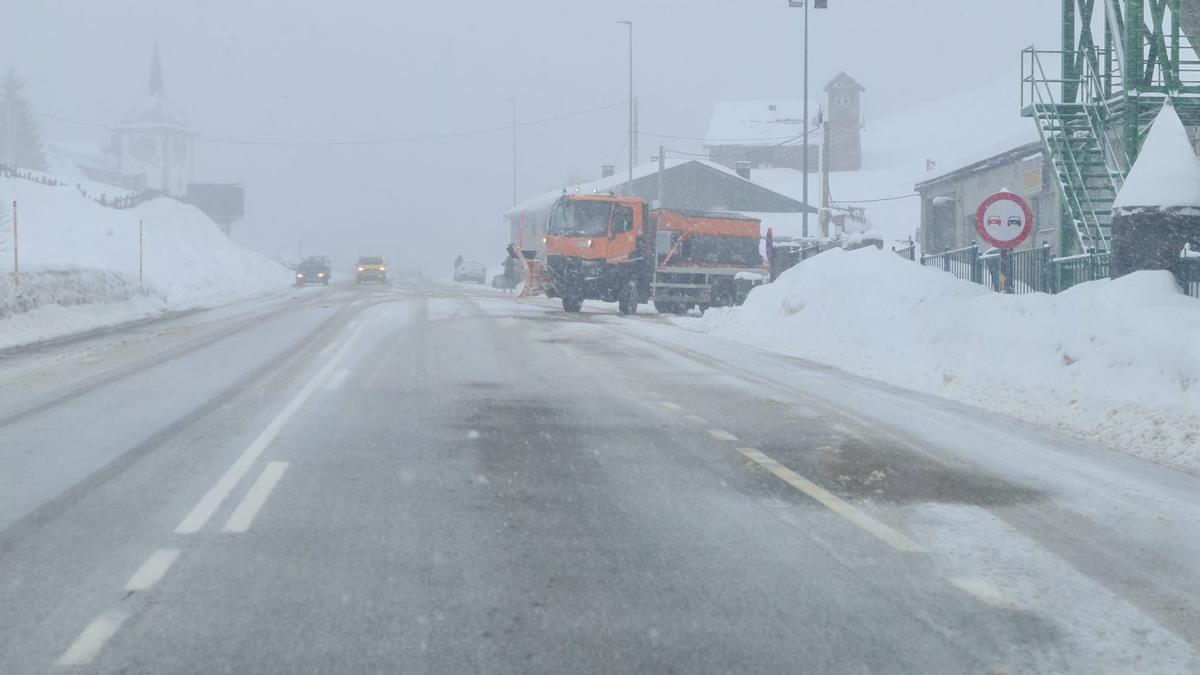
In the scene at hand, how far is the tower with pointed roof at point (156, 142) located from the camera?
17950 cm

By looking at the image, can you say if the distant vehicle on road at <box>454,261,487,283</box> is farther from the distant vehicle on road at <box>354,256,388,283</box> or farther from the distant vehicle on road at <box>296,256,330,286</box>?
the distant vehicle on road at <box>296,256,330,286</box>

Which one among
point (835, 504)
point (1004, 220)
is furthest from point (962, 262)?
point (835, 504)

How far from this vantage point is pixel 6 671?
4598 mm

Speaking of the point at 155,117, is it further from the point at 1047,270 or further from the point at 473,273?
the point at 1047,270

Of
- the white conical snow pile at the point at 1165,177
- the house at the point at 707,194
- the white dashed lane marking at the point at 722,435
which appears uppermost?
the house at the point at 707,194

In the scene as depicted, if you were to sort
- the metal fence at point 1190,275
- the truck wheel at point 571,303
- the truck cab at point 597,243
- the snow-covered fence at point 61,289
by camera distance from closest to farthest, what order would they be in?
the metal fence at point 1190,275 → the snow-covered fence at point 61,289 → the truck cab at point 597,243 → the truck wheel at point 571,303

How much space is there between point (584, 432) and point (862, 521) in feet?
11.9

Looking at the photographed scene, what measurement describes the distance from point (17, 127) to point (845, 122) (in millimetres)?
87589

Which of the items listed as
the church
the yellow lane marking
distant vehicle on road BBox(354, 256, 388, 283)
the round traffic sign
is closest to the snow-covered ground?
distant vehicle on road BBox(354, 256, 388, 283)

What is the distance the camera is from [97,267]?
106 ft

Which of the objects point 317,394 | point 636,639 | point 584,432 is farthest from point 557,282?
point 636,639

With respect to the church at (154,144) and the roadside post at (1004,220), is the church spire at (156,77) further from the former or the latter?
the roadside post at (1004,220)

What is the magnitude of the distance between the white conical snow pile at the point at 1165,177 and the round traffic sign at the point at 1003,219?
1.54 metres

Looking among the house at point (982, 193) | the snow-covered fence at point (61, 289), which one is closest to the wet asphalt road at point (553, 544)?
the snow-covered fence at point (61, 289)
